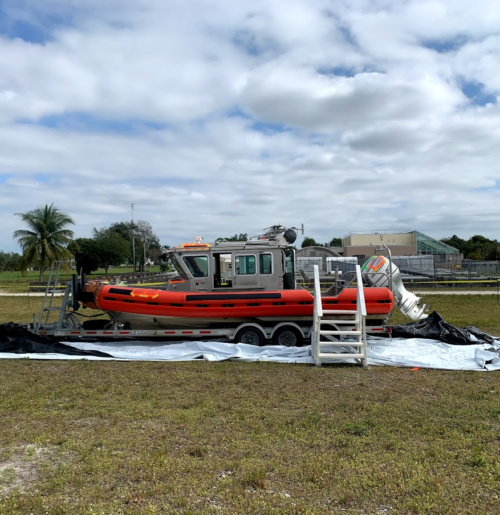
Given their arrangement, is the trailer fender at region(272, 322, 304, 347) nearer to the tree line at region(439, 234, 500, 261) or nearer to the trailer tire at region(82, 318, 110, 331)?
the trailer tire at region(82, 318, 110, 331)

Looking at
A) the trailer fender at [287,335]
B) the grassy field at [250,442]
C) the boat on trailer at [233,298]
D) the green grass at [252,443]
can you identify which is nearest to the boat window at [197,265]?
the boat on trailer at [233,298]

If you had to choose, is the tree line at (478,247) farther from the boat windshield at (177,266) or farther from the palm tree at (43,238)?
the boat windshield at (177,266)

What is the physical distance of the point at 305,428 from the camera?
468 cm

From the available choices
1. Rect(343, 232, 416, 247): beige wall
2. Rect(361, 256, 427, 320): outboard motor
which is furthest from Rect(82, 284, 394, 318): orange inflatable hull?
Rect(343, 232, 416, 247): beige wall

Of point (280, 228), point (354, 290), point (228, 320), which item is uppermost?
point (280, 228)

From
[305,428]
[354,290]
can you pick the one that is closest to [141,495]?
[305,428]

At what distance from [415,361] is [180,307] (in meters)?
4.29

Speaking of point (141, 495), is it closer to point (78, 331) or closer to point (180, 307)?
point (180, 307)

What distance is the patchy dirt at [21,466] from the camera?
356 centimetres

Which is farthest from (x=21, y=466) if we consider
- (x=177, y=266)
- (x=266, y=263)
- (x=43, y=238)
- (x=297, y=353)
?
(x=43, y=238)

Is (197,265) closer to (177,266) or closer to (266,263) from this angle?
(177,266)

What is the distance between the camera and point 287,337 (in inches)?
363

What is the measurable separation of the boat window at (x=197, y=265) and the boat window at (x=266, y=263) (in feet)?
3.68

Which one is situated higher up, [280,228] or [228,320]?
[280,228]
